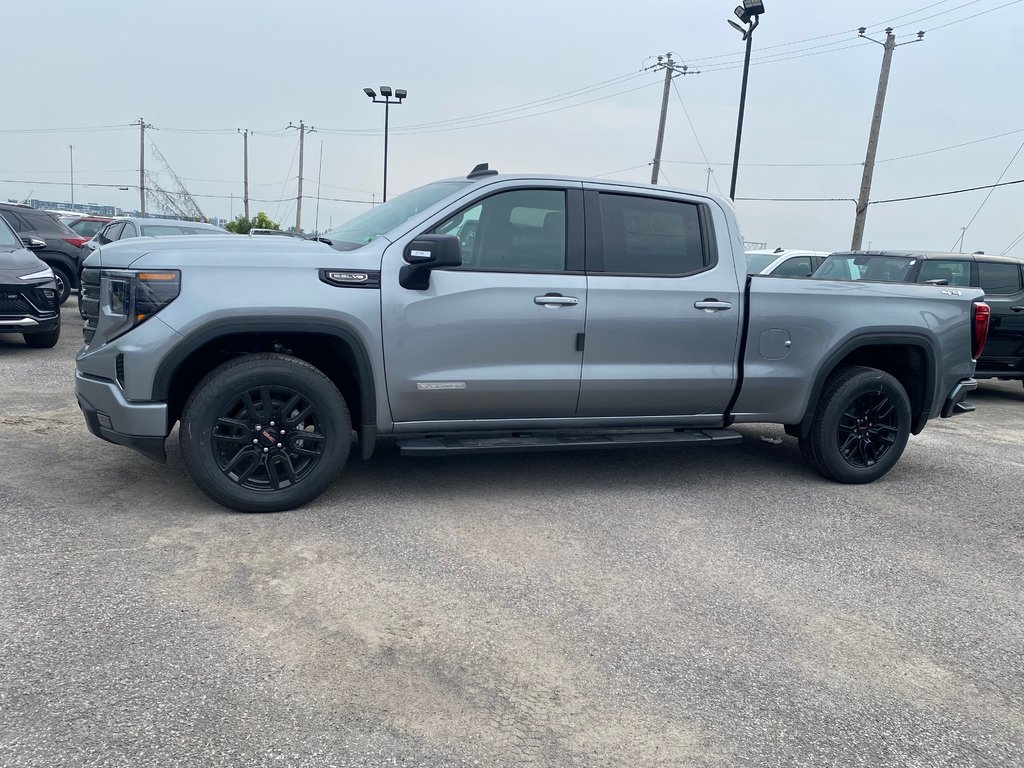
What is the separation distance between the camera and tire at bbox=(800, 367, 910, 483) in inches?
224

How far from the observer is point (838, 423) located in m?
5.71

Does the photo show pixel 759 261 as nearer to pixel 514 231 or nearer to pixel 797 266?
pixel 797 266

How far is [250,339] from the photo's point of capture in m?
4.53

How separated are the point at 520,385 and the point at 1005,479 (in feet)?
13.4

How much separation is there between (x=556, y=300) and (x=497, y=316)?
370 mm

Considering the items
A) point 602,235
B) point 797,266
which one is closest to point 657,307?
point 602,235

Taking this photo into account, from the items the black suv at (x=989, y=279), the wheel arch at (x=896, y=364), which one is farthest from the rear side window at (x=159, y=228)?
the wheel arch at (x=896, y=364)

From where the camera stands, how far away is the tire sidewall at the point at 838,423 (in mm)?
5664

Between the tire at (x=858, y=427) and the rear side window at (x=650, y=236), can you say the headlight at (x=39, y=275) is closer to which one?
the rear side window at (x=650, y=236)

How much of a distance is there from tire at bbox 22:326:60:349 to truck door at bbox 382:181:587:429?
7047 millimetres

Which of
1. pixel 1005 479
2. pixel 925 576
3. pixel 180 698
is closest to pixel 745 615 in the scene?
pixel 925 576

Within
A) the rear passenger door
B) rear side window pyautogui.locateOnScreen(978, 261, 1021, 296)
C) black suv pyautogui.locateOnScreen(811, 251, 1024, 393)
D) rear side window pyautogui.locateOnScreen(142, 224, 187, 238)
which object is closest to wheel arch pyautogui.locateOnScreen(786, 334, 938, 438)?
black suv pyautogui.locateOnScreen(811, 251, 1024, 393)

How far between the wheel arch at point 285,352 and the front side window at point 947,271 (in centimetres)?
790

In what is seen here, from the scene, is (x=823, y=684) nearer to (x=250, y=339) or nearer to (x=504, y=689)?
(x=504, y=689)
